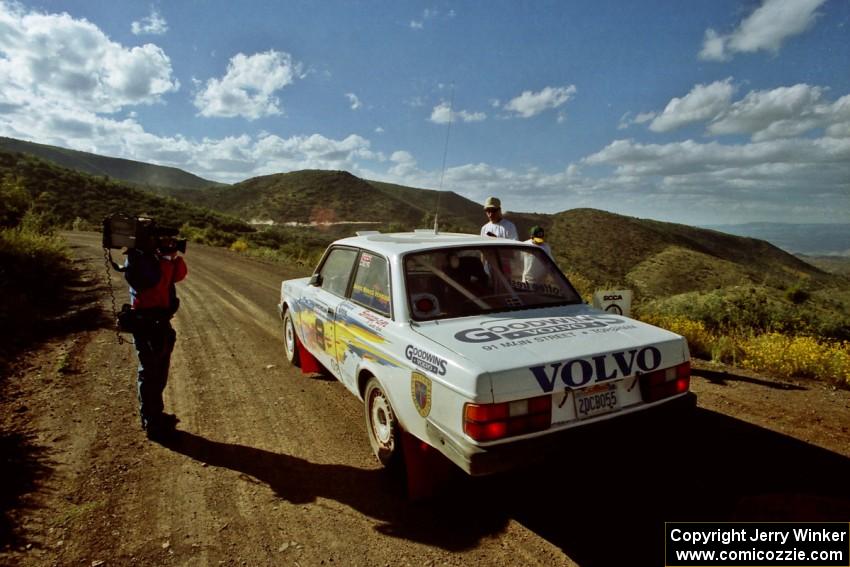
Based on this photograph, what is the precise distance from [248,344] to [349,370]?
3.58m

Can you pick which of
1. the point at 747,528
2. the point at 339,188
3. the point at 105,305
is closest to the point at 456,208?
the point at 339,188

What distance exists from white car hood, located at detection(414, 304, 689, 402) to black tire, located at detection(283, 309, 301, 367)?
10.5 feet

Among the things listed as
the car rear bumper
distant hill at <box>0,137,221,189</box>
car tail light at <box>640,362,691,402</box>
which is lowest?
the car rear bumper

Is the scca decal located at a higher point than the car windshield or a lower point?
lower

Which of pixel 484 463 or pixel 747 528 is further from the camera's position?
pixel 747 528

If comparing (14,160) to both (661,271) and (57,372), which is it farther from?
(661,271)

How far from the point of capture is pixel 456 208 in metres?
77.2

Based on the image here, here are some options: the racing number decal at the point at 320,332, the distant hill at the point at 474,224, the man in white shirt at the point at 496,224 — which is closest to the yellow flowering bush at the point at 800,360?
the man in white shirt at the point at 496,224

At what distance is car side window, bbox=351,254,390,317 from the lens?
3.45 metres

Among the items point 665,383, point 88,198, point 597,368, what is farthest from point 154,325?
point 88,198

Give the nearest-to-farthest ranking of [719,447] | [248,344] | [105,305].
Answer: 1. [719,447]
2. [248,344]
3. [105,305]

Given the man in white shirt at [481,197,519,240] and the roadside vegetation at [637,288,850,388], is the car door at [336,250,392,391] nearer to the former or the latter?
the man in white shirt at [481,197,519,240]

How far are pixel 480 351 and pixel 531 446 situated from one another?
57 centimetres

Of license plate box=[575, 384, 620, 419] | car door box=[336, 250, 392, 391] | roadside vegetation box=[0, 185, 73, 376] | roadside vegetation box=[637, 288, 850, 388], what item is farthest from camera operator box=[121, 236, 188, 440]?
roadside vegetation box=[637, 288, 850, 388]
